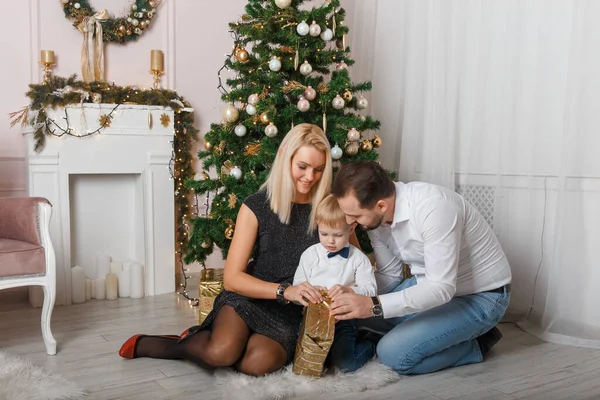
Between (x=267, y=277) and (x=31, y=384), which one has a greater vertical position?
(x=267, y=277)

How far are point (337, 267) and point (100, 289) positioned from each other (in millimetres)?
2072

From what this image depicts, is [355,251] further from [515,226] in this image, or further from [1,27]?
[1,27]

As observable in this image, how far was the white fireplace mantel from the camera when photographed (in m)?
3.52

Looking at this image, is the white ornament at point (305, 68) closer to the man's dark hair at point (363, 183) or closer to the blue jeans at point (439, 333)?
the man's dark hair at point (363, 183)

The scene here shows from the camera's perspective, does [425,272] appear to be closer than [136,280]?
Yes

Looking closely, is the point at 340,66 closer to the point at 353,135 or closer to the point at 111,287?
the point at 353,135

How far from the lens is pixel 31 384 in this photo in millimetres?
2152

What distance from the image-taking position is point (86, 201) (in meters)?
3.85

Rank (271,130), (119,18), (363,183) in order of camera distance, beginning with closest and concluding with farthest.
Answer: (363,183)
(271,130)
(119,18)

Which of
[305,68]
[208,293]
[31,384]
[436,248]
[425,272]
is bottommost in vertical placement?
[31,384]

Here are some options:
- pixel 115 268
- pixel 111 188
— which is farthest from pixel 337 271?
pixel 111 188

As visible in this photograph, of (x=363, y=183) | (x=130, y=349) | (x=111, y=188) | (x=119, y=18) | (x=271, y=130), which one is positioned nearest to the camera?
(x=363, y=183)

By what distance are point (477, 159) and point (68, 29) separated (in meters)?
2.84

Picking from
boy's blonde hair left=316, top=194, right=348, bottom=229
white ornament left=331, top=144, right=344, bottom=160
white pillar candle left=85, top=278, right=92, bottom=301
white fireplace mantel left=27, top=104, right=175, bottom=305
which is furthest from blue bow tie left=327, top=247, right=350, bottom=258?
white pillar candle left=85, top=278, right=92, bottom=301
